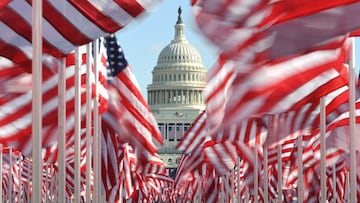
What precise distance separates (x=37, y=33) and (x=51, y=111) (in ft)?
16.3

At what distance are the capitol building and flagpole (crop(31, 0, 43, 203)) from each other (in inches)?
5668

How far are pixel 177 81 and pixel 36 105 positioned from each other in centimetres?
15221

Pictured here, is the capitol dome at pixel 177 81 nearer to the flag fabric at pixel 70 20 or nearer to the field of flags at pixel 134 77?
the field of flags at pixel 134 77

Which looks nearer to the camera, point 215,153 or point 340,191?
point 215,153

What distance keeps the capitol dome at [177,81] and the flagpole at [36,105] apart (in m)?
149

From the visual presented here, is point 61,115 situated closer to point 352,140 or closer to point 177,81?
point 352,140

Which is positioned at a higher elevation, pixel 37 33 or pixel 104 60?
pixel 104 60

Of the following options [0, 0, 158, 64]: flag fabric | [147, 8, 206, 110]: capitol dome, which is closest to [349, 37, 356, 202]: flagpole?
[0, 0, 158, 64]: flag fabric

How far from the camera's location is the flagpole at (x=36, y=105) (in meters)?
11.7

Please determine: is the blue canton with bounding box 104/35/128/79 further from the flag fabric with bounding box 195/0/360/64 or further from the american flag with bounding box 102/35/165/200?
the flag fabric with bounding box 195/0/360/64

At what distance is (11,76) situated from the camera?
1577 cm

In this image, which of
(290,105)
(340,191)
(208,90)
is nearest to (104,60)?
(208,90)

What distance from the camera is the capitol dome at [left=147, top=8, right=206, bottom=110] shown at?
163875 millimetres

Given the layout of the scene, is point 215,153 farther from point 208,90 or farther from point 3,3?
point 3,3
